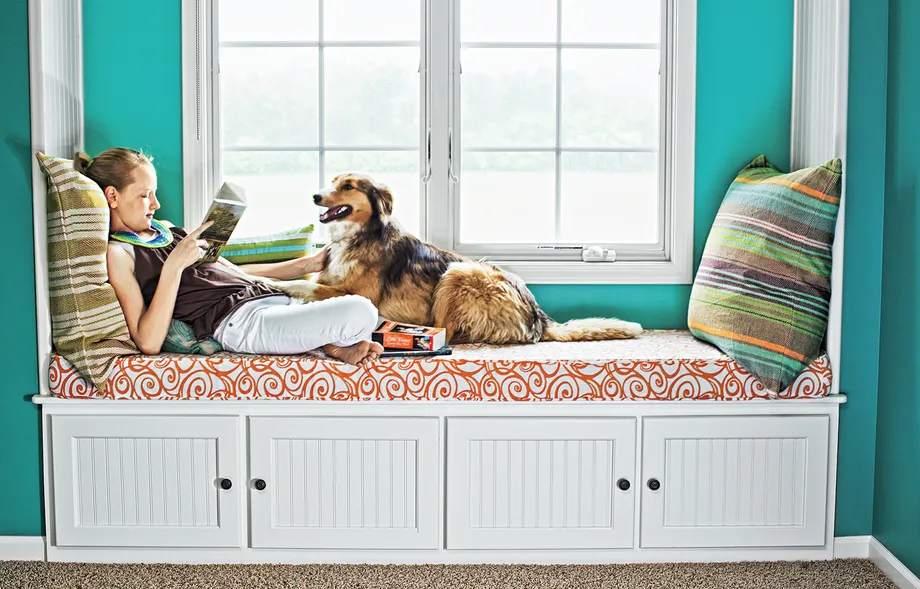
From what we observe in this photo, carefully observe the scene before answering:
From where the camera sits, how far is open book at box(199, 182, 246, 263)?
6.82 feet

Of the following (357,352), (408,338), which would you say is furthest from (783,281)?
(357,352)

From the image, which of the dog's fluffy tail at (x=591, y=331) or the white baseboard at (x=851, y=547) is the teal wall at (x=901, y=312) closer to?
the white baseboard at (x=851, y=547)

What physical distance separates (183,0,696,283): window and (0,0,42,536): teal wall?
53 cm

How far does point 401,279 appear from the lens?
7.67 ft

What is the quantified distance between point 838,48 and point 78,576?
8.09 ft

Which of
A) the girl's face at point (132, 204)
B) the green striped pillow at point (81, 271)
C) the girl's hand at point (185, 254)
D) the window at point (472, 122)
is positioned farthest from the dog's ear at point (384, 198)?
the green striped pillow at point (81, 271)

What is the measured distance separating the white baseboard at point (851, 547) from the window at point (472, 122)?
2.92 ft

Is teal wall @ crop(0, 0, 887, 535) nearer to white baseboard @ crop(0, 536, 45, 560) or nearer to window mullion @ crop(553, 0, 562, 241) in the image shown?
white baseboard @ crop(0, 536, 45, 560)

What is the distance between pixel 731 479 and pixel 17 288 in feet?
6.57

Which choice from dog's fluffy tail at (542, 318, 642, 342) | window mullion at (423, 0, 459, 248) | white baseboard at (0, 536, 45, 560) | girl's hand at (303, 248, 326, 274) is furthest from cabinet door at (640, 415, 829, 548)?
white baseboard at (0, 536, 45, 560)

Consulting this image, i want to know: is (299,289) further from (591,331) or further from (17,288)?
(591,331)

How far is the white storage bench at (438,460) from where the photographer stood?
201cm

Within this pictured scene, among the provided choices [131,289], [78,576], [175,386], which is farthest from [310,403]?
[78,576]

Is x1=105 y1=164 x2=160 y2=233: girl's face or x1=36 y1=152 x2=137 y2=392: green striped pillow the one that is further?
x1=105 y1=164 x2=160 y2=233: girl's face
